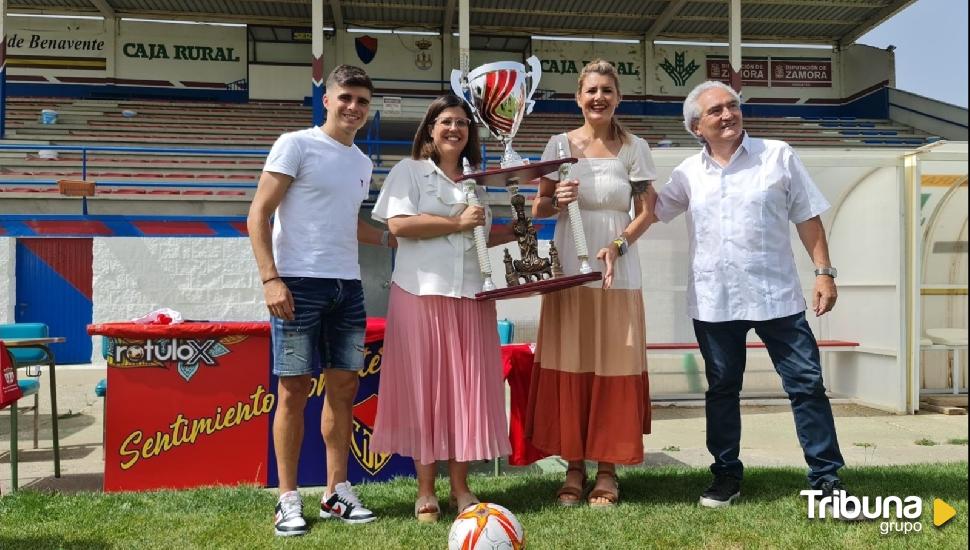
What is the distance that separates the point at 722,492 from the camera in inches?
114

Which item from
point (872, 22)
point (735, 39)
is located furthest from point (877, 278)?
point (872, 22)

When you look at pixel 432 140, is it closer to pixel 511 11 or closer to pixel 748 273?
pixel 748 273

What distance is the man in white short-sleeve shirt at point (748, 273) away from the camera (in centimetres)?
276

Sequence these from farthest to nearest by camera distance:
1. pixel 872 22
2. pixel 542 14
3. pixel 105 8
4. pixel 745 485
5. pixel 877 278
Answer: pixel 872 22 → pixel 542 14 → pixel 105 8 → pixel 877 278 → pixel 745 485

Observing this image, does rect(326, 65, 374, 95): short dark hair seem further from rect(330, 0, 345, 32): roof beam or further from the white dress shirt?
rect(330, 0, 345, 32): roof beam

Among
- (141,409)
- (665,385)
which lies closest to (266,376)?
(141,409)

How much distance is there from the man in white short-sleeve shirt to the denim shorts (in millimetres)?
1379

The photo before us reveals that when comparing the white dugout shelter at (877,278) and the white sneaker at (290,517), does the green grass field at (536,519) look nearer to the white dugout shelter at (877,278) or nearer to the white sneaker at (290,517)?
the white sneaker at (290,517)

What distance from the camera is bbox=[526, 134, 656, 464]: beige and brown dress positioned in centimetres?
286

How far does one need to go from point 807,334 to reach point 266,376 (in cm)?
241

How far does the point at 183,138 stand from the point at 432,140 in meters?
14.4

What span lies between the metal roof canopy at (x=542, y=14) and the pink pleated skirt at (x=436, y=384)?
14837mm

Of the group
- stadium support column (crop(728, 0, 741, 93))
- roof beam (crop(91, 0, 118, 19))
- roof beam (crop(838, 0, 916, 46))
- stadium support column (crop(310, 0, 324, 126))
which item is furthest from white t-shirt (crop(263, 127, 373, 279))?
roof beam (crop(838, 0, 916, 46))

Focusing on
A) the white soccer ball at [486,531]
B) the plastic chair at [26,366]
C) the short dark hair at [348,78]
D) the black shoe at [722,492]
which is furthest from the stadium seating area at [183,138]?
the white soccer ball at [486,531]
